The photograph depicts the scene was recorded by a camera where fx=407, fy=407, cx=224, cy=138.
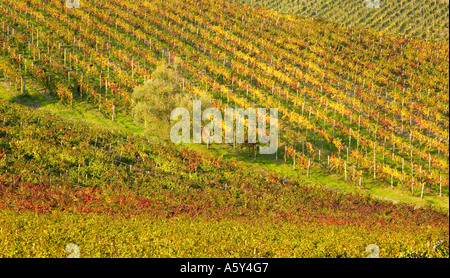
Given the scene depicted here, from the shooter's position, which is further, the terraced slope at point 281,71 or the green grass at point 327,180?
the terraced slope at point 281,71

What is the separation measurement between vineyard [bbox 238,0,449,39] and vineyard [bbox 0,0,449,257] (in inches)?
123

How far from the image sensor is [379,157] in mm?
50938

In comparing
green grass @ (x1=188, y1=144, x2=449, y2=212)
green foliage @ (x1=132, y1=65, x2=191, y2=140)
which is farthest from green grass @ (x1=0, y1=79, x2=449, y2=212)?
green foliage @ (x1=132, y1=65, x2=191, y2=140)

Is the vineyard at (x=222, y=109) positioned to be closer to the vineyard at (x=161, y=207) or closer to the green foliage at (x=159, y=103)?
the vineyard at (x=161, y=207)

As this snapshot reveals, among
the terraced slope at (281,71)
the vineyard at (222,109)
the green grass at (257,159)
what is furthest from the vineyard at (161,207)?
the terraced slope at (281,71)

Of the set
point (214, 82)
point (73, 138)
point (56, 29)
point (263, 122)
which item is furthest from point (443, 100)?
point (56, 29)

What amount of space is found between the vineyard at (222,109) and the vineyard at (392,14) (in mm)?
3123

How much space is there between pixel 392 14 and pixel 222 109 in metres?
97.7

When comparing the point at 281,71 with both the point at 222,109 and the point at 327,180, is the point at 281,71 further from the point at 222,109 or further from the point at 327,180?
the point at 327,180

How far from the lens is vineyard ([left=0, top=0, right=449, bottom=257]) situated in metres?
25.4

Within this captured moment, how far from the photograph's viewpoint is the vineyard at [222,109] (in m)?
25.4

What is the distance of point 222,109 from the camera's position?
58375 millimetres

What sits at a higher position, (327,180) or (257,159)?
(257,159)

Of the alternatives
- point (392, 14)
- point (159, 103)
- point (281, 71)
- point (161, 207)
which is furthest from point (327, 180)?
point (392, 14)
